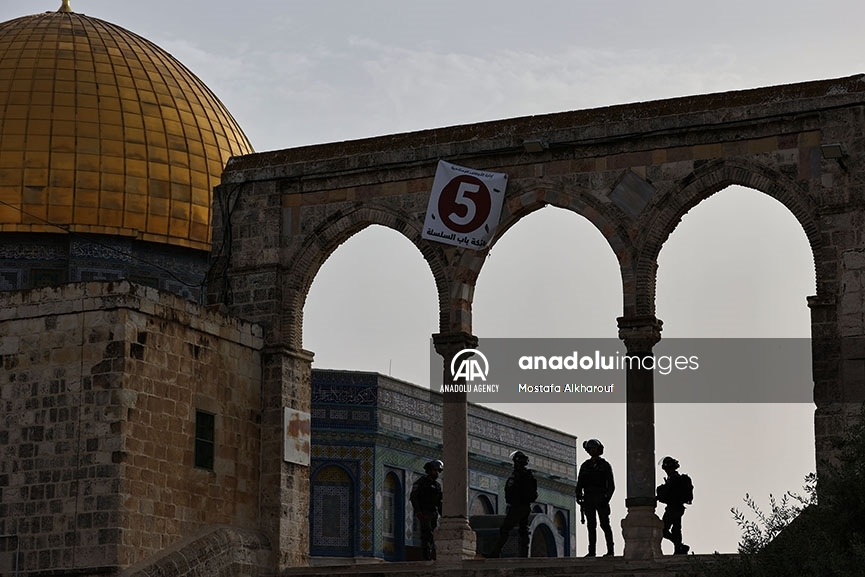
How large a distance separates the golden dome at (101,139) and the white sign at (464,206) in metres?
11.7

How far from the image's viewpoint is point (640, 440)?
2136 cm

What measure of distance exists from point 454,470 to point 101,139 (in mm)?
13740

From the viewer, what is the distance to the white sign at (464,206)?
2266cm

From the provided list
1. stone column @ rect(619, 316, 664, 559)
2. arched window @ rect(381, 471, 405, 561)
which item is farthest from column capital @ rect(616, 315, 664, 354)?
arched window @ rect(381, 471, 405, 561)

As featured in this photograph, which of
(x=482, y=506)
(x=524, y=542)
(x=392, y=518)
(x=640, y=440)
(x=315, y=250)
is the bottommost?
(x=524, y=542)

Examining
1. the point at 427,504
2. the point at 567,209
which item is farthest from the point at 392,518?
the point at 567,209

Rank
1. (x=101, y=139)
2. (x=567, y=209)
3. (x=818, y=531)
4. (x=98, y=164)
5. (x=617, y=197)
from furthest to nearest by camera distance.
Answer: (x=101, y=139), (x=98, y=164), (x=567, y=209), (x=617, y=197), (x=818, y=531)

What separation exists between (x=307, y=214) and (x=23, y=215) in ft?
34.7

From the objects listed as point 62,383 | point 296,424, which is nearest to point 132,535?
point 62,383

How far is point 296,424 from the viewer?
23.4 m

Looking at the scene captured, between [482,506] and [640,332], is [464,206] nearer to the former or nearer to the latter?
[640,332]

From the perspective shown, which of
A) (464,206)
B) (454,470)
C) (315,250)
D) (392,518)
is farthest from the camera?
(392,518)

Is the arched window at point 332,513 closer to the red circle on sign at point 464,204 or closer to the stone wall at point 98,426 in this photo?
the stone wall at point 98,426

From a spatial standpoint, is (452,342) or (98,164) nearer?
(452,342)
